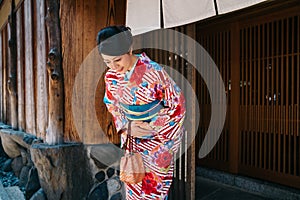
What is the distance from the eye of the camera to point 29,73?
6449 millimetres

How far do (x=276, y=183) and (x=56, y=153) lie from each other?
11.8 feet

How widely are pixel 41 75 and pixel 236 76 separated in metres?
3.77

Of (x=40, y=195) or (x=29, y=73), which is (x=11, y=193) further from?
(x=29, y=73)

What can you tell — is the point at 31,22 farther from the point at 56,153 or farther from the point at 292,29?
the point at 292,29

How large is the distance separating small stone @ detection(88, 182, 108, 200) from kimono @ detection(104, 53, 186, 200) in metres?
2.00

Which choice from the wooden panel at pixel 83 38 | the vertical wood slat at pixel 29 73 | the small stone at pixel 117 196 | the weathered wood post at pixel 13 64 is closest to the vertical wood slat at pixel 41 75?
the vertical wood slat at pixel 29 73

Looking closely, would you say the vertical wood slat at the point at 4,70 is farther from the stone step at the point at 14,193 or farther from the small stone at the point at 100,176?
the small stone at the point at 100,176

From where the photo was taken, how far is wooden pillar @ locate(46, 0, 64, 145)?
4.29 m

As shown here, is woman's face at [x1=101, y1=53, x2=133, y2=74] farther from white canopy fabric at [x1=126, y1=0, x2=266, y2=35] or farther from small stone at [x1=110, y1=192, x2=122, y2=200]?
small stone at [x1=110, y1=192, x2=122, y2=200]

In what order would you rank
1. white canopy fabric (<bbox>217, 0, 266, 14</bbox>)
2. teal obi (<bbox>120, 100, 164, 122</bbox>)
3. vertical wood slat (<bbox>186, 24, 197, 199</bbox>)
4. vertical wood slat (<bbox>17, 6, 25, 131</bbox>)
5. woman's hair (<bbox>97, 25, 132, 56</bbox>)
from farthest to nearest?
1. vertical wood slat (<bbox>17, 6, 25, 131</bbox>)
2. vertical wood slat (<bbox>186, 24, 197, 199</bbox>)
3. white canopy fabric (<bbox>217, 0, 266, 14</bbox>)
4. teal obi (<bbox>120, 100, 164, 122</bbox>)
5. woman's hair (<bbox>97, 25, 132, 56</bbox>)

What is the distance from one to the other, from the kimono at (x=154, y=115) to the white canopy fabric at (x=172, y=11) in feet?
3.56

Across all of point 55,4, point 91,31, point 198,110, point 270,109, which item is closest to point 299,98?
point 270,109

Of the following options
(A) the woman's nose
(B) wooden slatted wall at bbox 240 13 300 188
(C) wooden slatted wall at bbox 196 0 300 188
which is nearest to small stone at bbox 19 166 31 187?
(C) wooden slatted wall at bbox 196 0 300 188

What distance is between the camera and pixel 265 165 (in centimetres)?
489
